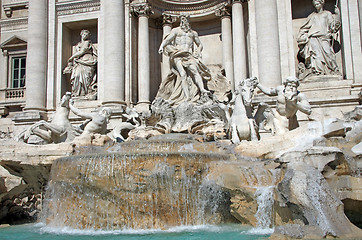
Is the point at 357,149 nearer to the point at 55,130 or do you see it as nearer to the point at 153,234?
the point at 153,234

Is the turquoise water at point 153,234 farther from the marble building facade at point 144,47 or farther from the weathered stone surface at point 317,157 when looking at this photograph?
the marble building facade at point 144,47

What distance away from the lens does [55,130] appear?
37.9 feet

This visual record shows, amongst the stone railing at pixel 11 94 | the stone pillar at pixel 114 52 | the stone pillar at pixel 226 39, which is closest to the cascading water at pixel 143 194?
the stone pillar at pixel 114 52

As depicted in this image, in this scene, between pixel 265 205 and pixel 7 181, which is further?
pixel 7 181

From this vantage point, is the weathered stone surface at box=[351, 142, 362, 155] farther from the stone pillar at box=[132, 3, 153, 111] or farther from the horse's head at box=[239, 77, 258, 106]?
the stone pillar at box=[132, 3, 153, 111]

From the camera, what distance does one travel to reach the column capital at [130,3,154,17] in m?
15.2

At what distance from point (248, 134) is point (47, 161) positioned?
501 centimetres

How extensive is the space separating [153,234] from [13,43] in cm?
1389

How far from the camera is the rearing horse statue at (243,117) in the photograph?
9.98m

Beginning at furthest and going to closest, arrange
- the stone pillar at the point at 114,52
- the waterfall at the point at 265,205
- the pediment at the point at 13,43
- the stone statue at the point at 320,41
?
the pediment at the point at 13,43, the stone pillar at the point at 114,52, the stone statue at the point at 320,41, the waterfall at the point at 265,205

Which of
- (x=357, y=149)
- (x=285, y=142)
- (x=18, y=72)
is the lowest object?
(x=357, y=149)

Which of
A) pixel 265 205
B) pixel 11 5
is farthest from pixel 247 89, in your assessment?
pixel 11 5

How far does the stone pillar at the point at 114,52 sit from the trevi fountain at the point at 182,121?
0.17 ft

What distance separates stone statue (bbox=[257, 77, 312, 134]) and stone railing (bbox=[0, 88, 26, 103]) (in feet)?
37.7
